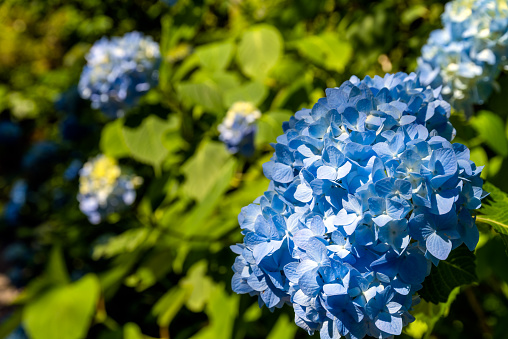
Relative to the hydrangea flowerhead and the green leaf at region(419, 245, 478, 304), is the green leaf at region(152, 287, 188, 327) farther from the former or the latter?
the hydrangea flowerhead

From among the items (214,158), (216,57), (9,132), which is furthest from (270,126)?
(9,132)

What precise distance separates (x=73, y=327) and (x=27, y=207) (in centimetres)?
290

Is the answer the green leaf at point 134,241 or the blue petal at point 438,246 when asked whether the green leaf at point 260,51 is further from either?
the blue petal at point 438,246

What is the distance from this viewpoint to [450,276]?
0.77 meters

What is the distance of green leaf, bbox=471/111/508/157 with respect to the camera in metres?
1.22

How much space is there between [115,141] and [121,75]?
32 cm

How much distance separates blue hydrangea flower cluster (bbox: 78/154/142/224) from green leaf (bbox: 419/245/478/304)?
163cm

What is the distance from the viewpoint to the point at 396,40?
6.82ft

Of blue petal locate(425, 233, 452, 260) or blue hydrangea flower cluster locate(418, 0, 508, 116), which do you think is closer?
blue petal locate(425, 233, 452, 260)

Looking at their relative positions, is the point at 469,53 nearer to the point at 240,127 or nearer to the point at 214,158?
the point at 240,127

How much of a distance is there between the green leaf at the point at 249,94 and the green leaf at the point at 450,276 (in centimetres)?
108

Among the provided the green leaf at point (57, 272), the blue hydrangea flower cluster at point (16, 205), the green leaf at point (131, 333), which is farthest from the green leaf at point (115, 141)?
the blue hydrangea flower cluster at point (16, 205)

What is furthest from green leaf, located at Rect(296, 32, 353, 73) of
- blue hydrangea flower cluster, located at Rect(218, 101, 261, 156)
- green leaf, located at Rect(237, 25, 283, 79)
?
blue hydrangea flower cluster, located at Rect(218, 101, 261, 156)

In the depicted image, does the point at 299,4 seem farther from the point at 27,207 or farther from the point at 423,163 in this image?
the point at 27,207
